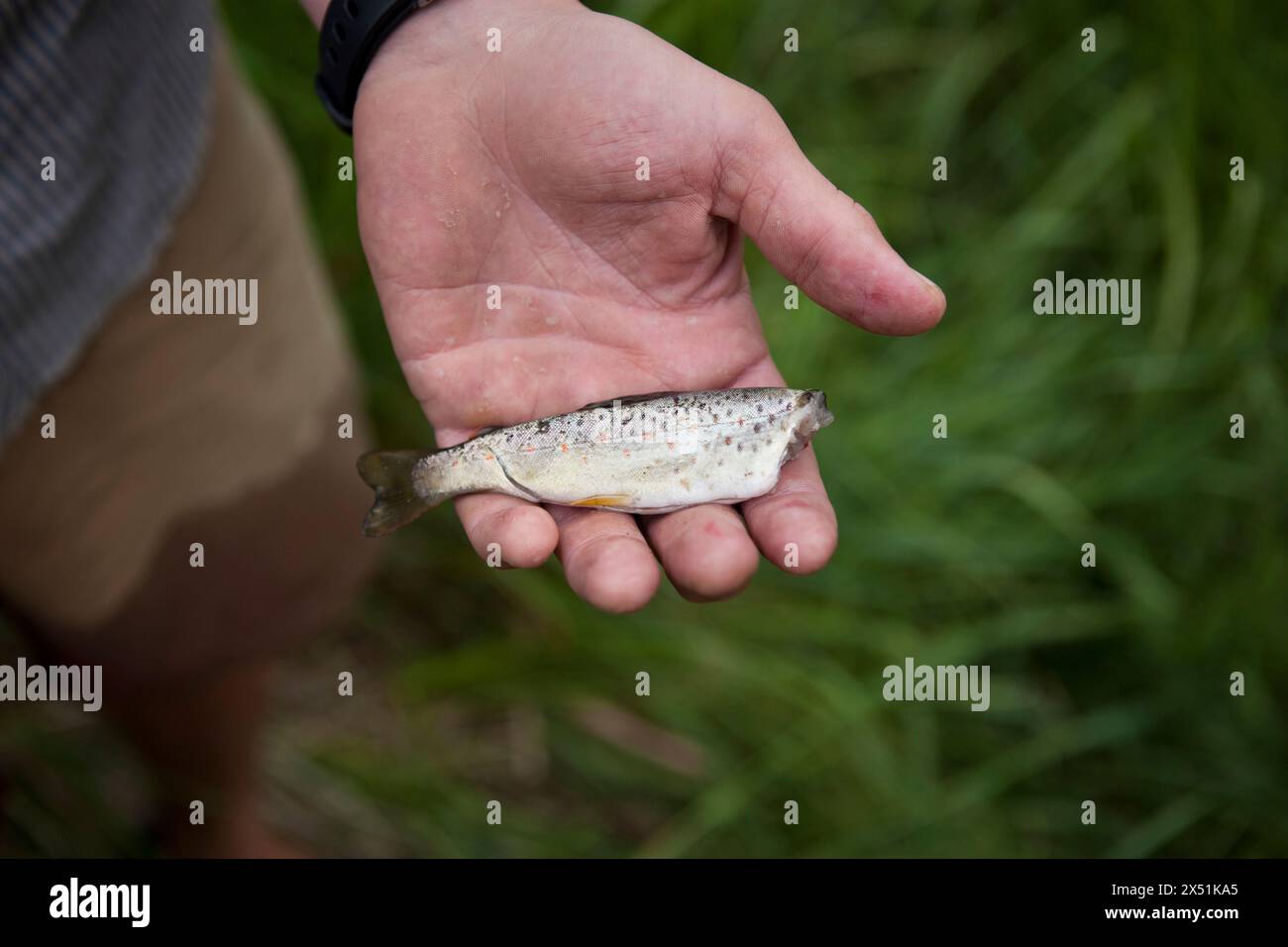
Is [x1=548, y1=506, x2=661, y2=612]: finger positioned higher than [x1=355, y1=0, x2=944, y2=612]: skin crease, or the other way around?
[x1=355, y1=0, x2=944, y2=612]: skin crease

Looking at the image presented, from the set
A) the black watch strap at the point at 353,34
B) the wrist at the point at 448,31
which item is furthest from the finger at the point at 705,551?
the black watch strap at the point at 353,34

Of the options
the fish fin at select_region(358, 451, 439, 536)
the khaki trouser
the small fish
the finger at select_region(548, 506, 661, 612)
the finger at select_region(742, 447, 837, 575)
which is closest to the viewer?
the finger at select_region(548, 506, 661, 612)

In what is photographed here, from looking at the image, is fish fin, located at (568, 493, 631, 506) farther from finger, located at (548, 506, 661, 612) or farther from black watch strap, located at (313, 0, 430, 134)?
black watch strap, located at (313, 0, 430, 134)

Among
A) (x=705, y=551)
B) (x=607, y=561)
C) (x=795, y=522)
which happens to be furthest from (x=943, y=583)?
(x=607, y=561)

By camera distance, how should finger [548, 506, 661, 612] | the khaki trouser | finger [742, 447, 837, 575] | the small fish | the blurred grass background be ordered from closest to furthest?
1. finger [548, 506, 661, 612]
2. finger [742, 447, 837, 575]
3. the small fish
4. the khaki trouser
5. the blurred grass background

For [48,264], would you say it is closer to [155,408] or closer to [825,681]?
[155,408]

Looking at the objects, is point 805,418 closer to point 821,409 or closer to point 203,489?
point 821,409

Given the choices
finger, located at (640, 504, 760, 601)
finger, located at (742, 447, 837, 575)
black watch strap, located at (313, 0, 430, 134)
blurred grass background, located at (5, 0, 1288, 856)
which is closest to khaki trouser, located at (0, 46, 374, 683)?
black watch strap, located at (313, 0, 430, 134)

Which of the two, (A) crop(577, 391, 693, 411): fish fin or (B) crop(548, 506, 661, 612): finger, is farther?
(A) crop(577, 391, 693, 411): fish fin
